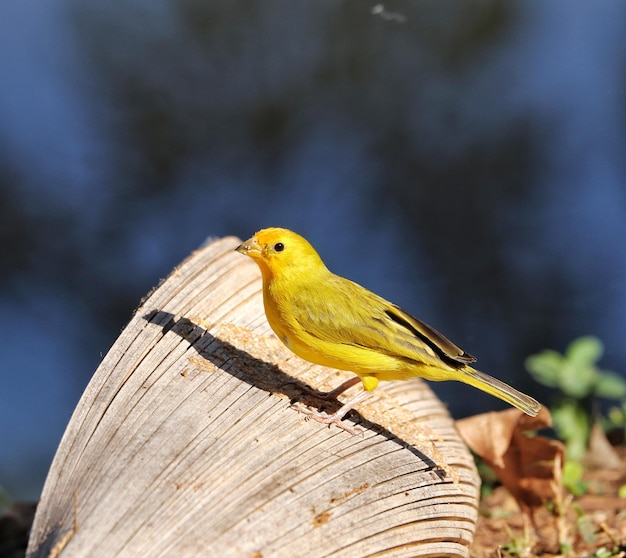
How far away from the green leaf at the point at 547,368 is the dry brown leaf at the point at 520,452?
665 mm

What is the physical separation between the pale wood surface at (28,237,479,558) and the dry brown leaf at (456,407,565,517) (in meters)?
0.15

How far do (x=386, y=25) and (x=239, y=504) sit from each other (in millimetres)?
3058

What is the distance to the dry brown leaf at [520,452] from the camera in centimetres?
299

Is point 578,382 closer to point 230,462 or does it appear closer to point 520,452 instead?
point 520,452

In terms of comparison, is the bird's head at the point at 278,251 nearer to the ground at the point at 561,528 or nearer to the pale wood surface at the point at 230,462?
the pale wood surface at the point at 230,462

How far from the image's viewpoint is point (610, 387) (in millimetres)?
3732

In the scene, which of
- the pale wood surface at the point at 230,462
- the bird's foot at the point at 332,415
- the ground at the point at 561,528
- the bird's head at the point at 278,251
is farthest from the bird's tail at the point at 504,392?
the bird's head at the point at 278,251

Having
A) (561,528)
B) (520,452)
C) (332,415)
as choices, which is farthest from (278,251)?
(561,528)

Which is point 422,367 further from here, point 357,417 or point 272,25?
point 272,25

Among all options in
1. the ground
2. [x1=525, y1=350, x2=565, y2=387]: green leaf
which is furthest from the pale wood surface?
[x1=525, y1=350, x2=565, y2=387]: green leaf

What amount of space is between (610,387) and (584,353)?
8.9 inches

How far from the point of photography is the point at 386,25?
437cm

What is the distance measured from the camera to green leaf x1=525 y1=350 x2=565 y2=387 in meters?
3.81

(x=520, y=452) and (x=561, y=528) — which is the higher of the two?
(x=520, y=452)
